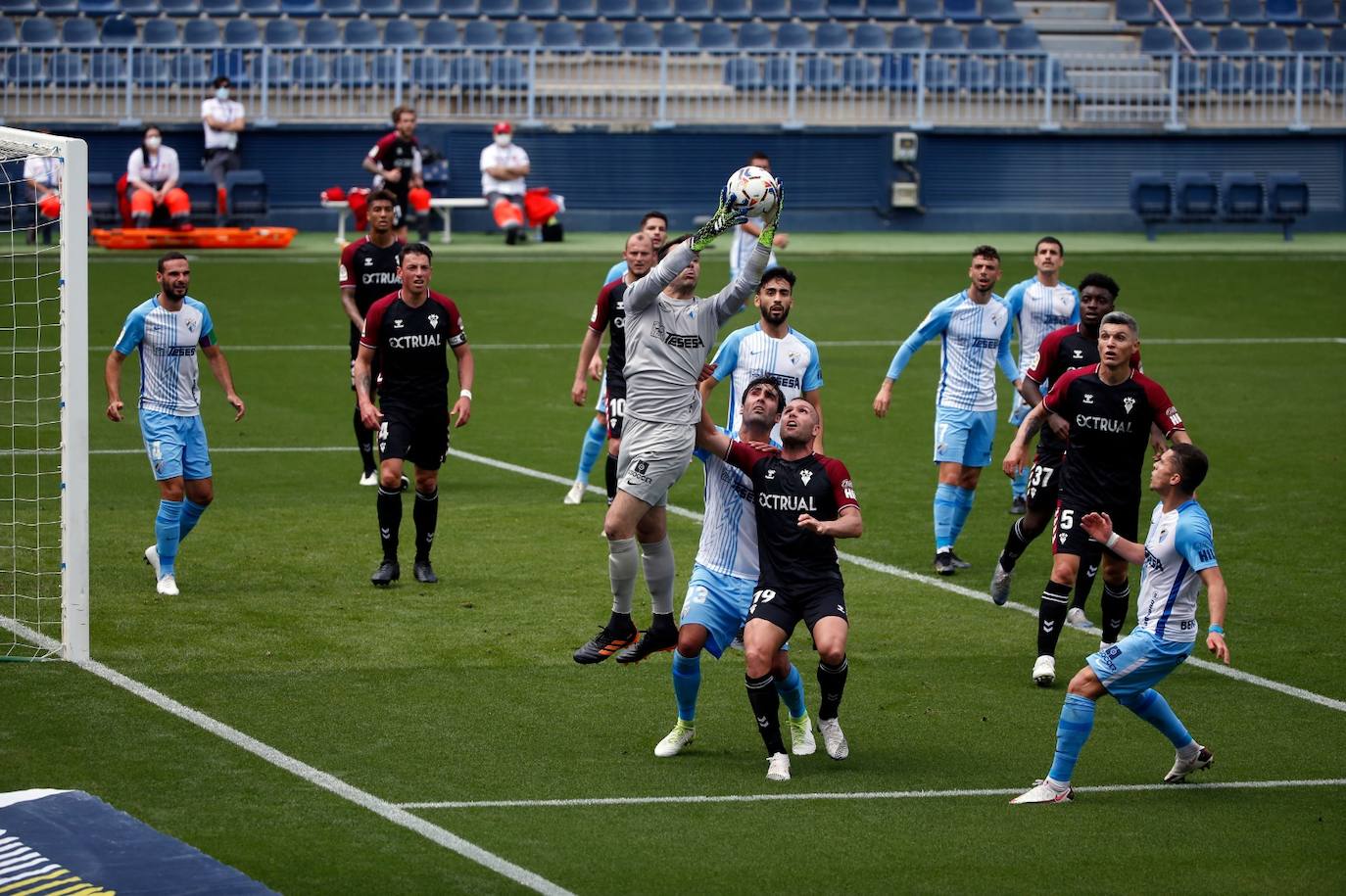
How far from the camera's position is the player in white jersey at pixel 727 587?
8.98 m

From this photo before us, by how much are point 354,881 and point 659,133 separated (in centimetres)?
3074

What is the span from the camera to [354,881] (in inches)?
290

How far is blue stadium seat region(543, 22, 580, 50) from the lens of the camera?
38.9 metres

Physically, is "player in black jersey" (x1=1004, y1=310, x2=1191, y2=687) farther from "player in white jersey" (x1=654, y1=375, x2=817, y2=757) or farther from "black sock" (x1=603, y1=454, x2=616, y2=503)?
"black sock" (x1=603, y1=454, x2=616, y2=503)

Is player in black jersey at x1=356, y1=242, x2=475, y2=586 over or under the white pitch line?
over

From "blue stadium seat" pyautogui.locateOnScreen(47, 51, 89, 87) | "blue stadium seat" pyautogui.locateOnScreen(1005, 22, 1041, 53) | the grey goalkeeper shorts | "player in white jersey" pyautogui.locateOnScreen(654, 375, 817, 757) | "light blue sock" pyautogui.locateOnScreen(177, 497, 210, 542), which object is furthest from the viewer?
"blue stadium seat" pyautogui.locateOnScreen(1005, 22, 1041, 53)

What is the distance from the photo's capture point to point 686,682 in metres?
9.01

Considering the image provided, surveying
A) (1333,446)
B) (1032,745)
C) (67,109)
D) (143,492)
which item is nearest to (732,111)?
(67,109)

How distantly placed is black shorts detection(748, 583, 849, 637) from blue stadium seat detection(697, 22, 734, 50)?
3214cm

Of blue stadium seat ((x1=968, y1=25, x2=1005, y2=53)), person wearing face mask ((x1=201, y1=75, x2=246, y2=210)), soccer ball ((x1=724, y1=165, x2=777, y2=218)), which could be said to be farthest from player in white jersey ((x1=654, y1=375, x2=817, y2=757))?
blue stadium seat ((x1=968, y1=25, x2=1005, y2=53))

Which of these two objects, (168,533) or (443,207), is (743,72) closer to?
(443,207)

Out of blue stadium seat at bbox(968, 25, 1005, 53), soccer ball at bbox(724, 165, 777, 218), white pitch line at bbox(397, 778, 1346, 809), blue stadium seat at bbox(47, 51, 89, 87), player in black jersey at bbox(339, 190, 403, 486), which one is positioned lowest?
white pitch line at bbox(397, 778, 1346, 809)

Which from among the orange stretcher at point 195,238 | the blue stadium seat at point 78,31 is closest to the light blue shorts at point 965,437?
the orange stretcher at point 195,238

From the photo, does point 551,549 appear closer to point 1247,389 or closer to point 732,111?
point 1247,389
